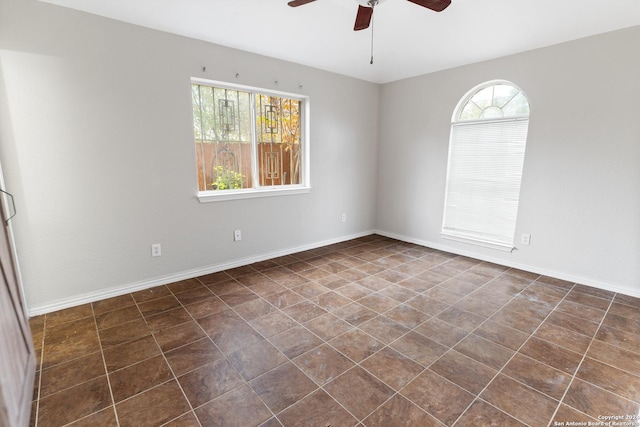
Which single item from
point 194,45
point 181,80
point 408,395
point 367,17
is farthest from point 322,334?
point 194,45

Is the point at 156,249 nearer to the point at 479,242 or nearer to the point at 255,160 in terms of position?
the point at 255,160

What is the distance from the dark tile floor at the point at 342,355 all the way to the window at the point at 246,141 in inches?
46.3

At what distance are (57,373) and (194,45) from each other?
2867 mm

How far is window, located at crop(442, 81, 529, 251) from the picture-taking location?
11.4ft

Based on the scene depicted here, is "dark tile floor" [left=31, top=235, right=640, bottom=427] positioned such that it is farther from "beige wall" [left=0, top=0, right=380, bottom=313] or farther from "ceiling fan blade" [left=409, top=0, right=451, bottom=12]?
"ceiling fan blade" [left=409, top=0, right=451, bottom=12]

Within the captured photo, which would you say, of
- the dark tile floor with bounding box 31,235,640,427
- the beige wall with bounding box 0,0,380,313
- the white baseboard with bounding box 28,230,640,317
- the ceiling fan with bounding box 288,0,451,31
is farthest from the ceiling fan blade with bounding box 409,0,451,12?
the white baseboard with bounding box 28,230,640,317

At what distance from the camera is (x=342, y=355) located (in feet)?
6.52

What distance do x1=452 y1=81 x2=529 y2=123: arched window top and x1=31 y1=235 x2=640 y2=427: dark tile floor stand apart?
6.29 ft

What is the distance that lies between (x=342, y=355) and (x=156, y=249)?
2.10 meters

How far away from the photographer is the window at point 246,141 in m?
3.24

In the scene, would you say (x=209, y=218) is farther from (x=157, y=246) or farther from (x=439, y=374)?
(x=439, y=374)

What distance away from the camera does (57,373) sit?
5.91 ft

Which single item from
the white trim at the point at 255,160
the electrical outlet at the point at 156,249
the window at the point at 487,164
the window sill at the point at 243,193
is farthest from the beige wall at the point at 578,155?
the electrical outlet at the point at 156,249

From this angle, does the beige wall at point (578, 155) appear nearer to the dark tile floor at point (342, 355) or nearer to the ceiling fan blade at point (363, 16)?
the dark tile floor at point (342, 355)
